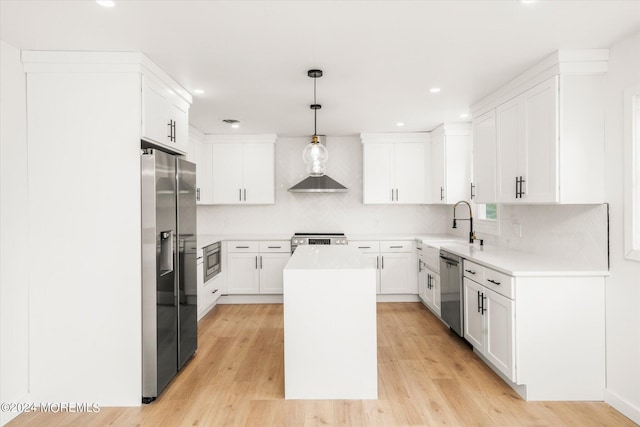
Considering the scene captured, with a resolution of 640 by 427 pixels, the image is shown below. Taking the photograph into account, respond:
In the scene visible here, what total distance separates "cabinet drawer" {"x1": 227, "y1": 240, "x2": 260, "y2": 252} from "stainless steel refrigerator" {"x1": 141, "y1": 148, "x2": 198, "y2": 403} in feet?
6.20

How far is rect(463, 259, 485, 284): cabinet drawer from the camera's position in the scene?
3174 millimetres

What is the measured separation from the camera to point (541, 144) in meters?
2.85

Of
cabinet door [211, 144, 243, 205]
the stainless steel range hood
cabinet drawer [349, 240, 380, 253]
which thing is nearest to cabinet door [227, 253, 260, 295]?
cabinet door [211, 144, 243, 205]

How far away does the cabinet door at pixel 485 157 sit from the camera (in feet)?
11.6

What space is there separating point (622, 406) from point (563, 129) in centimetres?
190

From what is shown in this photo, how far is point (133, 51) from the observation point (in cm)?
Answer: 259

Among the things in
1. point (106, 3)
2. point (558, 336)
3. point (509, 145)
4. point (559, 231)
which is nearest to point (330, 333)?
point (558, 336)

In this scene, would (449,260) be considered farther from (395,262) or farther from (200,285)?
(200,285)

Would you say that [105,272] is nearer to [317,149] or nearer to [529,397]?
[317,149]

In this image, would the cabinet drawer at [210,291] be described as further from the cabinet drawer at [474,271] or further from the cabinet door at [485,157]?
the cabinet door at [485,157]

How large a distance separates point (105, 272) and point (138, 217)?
449mm

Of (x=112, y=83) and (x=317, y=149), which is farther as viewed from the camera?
(x=317, y=149)

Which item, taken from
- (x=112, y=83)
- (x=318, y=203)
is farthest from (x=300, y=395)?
(x=318, y=203)

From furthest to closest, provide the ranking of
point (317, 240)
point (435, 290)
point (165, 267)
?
point (317, 240)
point (435, 290)
point (165, 267)
